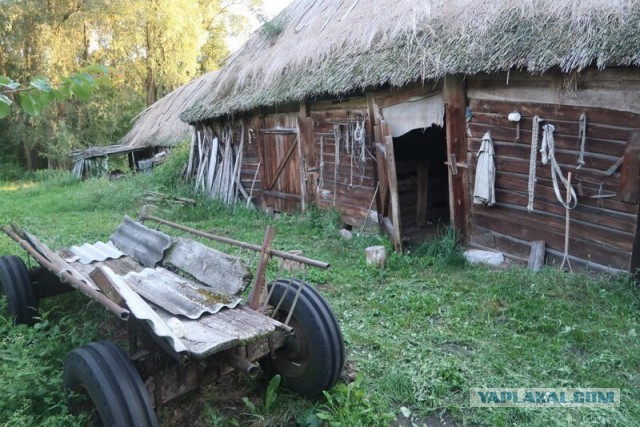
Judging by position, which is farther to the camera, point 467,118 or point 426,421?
point 467,118

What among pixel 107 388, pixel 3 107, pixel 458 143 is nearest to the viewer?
pixel 3 107

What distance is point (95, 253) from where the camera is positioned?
4543mm

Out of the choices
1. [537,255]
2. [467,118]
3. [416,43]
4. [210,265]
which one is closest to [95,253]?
[210,265]

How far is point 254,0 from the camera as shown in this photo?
2681 centimetres

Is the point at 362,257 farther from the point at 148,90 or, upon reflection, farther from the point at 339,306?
the point at 148,90

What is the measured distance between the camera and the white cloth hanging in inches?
→ 223

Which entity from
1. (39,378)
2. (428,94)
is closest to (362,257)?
(428,94)

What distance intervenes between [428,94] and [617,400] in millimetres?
4388

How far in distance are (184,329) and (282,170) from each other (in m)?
7.11

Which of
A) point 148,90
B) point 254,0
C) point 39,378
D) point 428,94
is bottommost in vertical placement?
point 39,378

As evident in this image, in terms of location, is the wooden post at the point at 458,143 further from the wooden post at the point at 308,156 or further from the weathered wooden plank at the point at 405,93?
the wooden post at the point at 308,156

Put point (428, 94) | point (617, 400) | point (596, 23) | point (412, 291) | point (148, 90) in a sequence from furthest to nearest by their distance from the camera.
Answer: point (148, 90) < point (428, 94) < point (412, 291) < point (596, 23) < point (617, 400)

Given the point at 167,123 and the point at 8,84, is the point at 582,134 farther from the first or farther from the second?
the point at 167,123

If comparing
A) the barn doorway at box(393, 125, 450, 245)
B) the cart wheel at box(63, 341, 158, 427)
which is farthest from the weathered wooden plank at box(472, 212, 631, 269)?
the cart wheel at box(63, 341, 158, 427)
